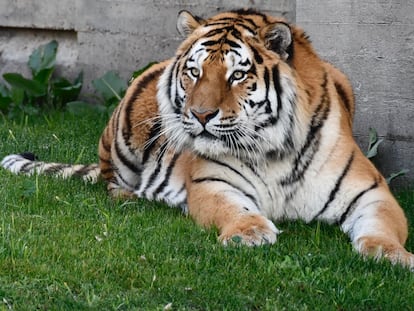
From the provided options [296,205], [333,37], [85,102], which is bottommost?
[85,102]

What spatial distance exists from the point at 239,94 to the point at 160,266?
1151mm

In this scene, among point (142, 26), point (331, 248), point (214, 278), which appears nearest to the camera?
point (214, 278)

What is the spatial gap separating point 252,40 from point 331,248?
117cm

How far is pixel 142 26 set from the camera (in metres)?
8.19

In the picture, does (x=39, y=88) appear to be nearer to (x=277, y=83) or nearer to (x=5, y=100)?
(x=5, y=100)

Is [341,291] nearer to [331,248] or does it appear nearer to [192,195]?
[331,248]

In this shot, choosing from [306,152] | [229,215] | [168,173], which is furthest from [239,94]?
[168,173]

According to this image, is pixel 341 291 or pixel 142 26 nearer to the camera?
pixel 341 291

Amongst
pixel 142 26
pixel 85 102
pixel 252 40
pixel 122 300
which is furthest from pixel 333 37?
pixel 122 300

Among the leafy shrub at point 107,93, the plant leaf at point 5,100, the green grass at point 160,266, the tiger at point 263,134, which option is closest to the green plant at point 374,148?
the tiger at point 263,134

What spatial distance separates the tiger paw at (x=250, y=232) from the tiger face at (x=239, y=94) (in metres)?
0.44

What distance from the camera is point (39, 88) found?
8375 mm

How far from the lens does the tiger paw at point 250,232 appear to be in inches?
192

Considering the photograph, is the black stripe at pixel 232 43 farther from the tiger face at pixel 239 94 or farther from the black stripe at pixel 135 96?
the black stripe at pixel 135 96
